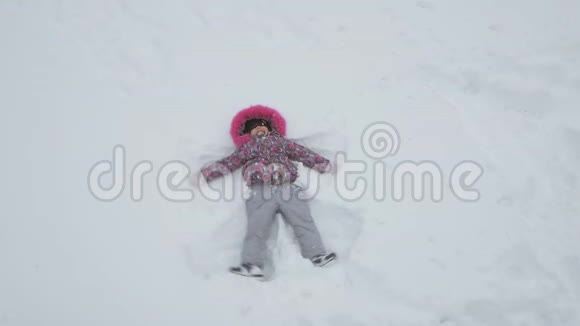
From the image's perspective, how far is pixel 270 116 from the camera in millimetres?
3045

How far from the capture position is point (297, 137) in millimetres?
3057

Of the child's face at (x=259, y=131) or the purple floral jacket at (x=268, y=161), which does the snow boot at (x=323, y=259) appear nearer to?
the purple floral jacket at (x=268, y=161)

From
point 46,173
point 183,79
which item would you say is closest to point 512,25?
point 183,79

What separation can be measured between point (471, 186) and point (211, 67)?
1.85 meters

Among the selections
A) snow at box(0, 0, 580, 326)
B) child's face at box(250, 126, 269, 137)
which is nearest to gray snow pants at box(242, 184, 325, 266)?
snow at box(0, 0, 580, 326)

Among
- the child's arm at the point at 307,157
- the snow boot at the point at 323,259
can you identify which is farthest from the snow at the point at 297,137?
the child's arm at the point at 307,157

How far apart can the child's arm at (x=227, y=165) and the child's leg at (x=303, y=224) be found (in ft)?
1.30

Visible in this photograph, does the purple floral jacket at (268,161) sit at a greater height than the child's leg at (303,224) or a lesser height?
greater

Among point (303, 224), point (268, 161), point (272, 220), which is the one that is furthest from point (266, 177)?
point (303, 224)

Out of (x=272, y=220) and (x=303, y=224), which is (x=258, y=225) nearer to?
(x=272, y=220)

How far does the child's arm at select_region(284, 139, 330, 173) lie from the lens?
9.38 feet

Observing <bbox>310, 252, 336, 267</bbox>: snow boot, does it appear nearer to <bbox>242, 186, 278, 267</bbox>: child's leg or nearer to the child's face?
<bbox>242, 186, 278, 267</bbox>: child's leg

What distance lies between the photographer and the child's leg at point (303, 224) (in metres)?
2.51

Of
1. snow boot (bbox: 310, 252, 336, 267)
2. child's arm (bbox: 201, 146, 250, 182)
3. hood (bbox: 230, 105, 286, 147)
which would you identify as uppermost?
hood (bbox: 230, 105, 286, 147)
